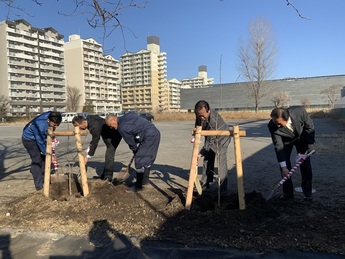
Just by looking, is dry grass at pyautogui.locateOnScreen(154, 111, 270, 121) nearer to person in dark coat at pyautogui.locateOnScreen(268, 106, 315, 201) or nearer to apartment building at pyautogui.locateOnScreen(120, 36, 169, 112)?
person in dark coat at pyautogui.locateOnScreen(268, 106, 315, 201)

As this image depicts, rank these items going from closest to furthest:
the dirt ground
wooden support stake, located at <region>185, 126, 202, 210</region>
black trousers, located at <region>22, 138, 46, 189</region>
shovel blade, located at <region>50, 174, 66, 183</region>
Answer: the dirt ground, wooden support stake, located at <region>185, 126, 202, 210</region>, black trousers, located at <region>22, 138, 46, 189</region>, shovel blade, located at <region>50, 174, 66, 183</region>

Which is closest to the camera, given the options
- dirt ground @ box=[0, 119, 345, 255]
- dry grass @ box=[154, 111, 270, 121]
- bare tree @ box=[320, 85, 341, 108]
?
dirt ground @ box=[0, 119, 345, 255]

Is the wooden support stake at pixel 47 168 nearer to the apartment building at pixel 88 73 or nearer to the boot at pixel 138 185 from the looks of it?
the boot at pixel 138 185

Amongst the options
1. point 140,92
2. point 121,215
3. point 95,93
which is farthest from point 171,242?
point 140,92

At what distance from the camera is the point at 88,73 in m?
107

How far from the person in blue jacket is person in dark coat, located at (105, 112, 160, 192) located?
3.09 feet

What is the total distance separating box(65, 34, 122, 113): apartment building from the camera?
104 metres

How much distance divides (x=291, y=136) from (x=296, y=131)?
116mm

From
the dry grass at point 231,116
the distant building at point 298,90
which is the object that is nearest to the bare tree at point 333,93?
the distant building at point 298,90

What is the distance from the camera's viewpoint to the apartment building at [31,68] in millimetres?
82250

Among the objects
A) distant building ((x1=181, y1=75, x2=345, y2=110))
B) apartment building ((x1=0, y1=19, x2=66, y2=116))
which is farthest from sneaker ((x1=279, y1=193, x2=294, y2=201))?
distant building ((x1=181, y1=75, x2=345, y2=110))

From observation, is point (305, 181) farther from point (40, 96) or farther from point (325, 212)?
point (40, 96)

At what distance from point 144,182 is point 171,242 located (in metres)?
2.77

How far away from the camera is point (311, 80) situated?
294 ft
